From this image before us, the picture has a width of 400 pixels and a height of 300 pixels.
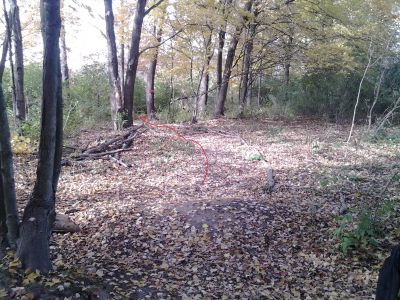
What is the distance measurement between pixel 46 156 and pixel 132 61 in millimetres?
8746

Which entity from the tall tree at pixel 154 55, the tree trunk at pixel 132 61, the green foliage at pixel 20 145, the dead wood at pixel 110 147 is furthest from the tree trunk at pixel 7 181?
the tall tree at pixel 154 55

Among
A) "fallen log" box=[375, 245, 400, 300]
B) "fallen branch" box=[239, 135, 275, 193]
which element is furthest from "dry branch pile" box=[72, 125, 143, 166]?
"fallen log" box=[375, 245, 400, 300]

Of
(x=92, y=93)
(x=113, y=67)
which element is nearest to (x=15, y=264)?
(x=113, y=67)

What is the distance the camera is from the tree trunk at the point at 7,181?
10.1 feet

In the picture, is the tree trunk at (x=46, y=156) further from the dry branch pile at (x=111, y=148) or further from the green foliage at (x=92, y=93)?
the green foliage at (x=92, y=93)

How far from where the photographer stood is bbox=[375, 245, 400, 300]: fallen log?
6.36 ft

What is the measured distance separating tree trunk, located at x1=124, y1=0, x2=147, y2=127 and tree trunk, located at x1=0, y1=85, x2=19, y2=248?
8312 mm

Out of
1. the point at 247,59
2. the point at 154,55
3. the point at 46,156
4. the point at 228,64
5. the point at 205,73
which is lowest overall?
the point at 46,156

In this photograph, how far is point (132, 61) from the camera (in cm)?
1140

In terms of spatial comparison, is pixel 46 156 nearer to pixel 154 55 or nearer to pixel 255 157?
pixel 255 157

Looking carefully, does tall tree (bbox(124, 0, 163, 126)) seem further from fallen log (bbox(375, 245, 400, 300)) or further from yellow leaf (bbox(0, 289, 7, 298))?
fallen log (bbox(375, 245, 400, 300))

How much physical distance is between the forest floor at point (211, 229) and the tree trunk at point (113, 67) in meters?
3.32

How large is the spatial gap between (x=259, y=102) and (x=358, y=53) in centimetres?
599

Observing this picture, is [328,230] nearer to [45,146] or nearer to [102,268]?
[102,268]
